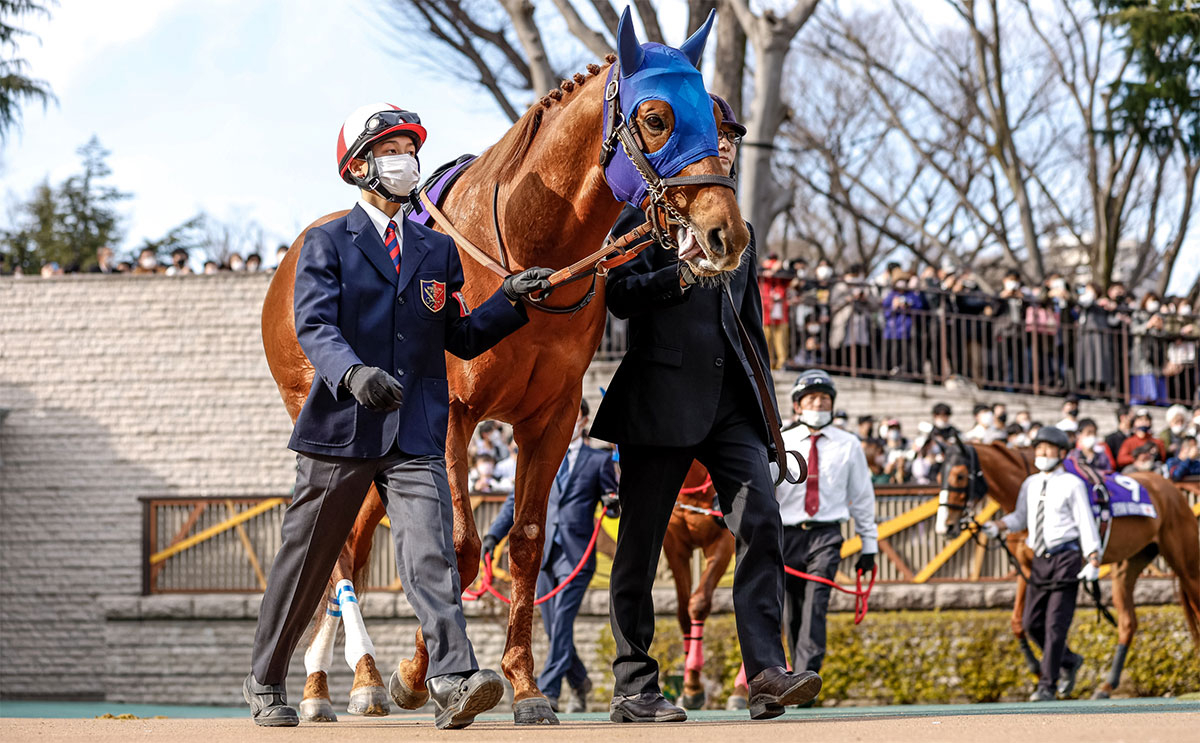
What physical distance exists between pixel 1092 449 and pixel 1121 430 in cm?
157

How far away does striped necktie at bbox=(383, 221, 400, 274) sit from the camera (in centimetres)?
498

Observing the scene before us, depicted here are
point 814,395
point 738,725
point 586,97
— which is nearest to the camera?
point 738,725

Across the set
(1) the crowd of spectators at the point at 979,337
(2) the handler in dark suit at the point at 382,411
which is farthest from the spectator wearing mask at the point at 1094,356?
(2) the handler in dark suit at the point at 382,411

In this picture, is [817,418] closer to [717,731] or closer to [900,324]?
[717,731]

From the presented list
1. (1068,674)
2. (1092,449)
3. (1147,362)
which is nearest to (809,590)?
(1068,674)

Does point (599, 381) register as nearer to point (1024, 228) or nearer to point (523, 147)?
point (1024, 228)

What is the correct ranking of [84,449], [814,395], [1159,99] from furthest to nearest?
[1159,99]
[84,449]
[814,395]

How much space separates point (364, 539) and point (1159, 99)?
1867cm

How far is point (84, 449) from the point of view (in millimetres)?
19688

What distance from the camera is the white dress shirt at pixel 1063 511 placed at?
1166cm

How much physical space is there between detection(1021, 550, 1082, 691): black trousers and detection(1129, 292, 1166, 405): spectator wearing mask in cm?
738

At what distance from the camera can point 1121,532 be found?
1277 centimetres

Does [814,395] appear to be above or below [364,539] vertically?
above

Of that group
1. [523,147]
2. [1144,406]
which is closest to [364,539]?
[523,147]
